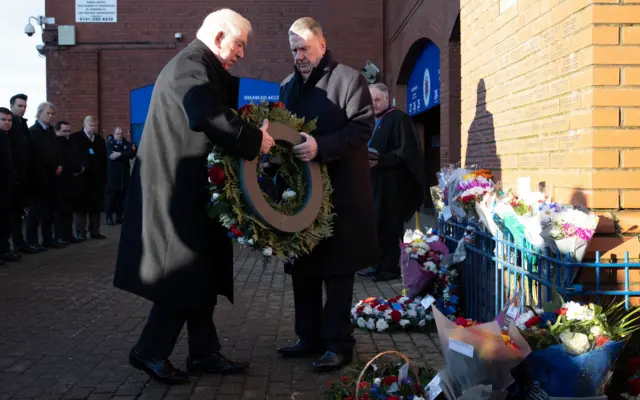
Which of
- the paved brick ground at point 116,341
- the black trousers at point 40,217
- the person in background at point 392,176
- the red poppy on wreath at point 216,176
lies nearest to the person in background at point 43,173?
the black trousers at point 40,217

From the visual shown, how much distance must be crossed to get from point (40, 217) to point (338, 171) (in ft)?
25.5

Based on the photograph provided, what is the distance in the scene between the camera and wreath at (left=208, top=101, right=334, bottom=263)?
3.84 metres

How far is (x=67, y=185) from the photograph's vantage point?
11.5 m

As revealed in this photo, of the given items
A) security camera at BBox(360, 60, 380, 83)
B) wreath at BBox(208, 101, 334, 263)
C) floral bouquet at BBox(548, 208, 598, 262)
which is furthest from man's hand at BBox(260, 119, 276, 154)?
security camera at BBox(360, 60, 380, 83)

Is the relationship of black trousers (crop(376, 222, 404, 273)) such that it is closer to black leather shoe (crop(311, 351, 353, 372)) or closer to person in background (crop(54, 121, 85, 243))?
black leather shoe (crop(311, 351, 353, 372))

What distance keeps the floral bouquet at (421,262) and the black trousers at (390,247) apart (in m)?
1.82

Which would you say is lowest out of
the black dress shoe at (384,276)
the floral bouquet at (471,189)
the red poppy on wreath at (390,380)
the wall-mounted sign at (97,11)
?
the black dress shoe at (384,276)

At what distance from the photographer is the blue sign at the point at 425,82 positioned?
518 inches

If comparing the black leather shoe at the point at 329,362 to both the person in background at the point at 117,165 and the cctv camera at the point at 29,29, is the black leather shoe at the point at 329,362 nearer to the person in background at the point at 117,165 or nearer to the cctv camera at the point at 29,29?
the person in background at the point at 117,165

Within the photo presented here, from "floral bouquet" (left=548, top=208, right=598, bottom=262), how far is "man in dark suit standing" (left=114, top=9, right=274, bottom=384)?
1.57 m

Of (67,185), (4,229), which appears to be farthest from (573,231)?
(67,185)

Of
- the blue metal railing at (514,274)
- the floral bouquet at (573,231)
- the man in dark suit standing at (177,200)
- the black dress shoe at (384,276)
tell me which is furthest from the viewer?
the black dress shoe at (384,276)

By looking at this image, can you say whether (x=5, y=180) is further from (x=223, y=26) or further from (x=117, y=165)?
(x=223, y=26)

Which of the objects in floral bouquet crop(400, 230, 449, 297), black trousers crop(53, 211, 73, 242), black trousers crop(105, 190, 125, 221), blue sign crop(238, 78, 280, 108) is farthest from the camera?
blue sign crop(238, 78, 280, 108)
